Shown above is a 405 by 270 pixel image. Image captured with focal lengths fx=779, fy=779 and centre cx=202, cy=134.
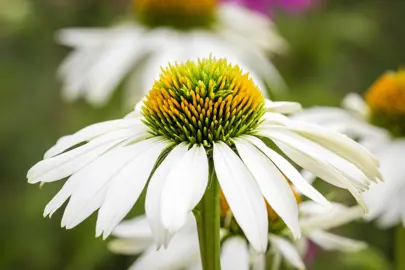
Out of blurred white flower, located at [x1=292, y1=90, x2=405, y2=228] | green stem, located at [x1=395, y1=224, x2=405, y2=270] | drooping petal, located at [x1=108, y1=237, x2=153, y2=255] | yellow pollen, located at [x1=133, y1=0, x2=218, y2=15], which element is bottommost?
green stem, located at [x1=395, y1=224, x2=405, y2=270]

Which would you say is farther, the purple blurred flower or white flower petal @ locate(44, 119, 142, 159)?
the purple blurred flower

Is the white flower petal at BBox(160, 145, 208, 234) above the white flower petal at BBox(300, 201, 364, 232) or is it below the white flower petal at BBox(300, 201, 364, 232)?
above

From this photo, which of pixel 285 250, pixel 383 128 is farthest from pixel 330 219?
pixel 383 128

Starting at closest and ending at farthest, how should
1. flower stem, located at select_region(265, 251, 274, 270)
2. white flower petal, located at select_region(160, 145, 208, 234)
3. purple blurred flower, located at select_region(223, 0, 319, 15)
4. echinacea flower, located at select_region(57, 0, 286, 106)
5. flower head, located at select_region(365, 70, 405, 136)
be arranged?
white flower petal, located at select_region(160, 145, 208, 234), flower stem, located at select_region(265, 251, 274, 270), flower head, located at select_region(365, 70, 405, 136), echinacea flower, located at select_region(57, 0, 286, 106), purple blurred flower, located at select_region(223, 0, 319, 15)

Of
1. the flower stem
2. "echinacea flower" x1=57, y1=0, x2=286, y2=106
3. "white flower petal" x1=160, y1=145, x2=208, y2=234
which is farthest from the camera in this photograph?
"echinacea flower" x1=57, y1=0, x2=286, y2=106

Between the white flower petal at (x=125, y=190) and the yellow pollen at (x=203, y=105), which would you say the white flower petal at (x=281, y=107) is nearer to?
the yellow pollen at (x=203, y=105)

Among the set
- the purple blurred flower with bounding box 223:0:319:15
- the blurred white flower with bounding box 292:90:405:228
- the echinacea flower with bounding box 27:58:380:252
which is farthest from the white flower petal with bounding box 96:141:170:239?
the purple blurred flower with bounding box 223:0:319:15

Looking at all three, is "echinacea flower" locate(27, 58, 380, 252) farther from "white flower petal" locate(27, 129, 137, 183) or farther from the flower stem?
the flower stem
